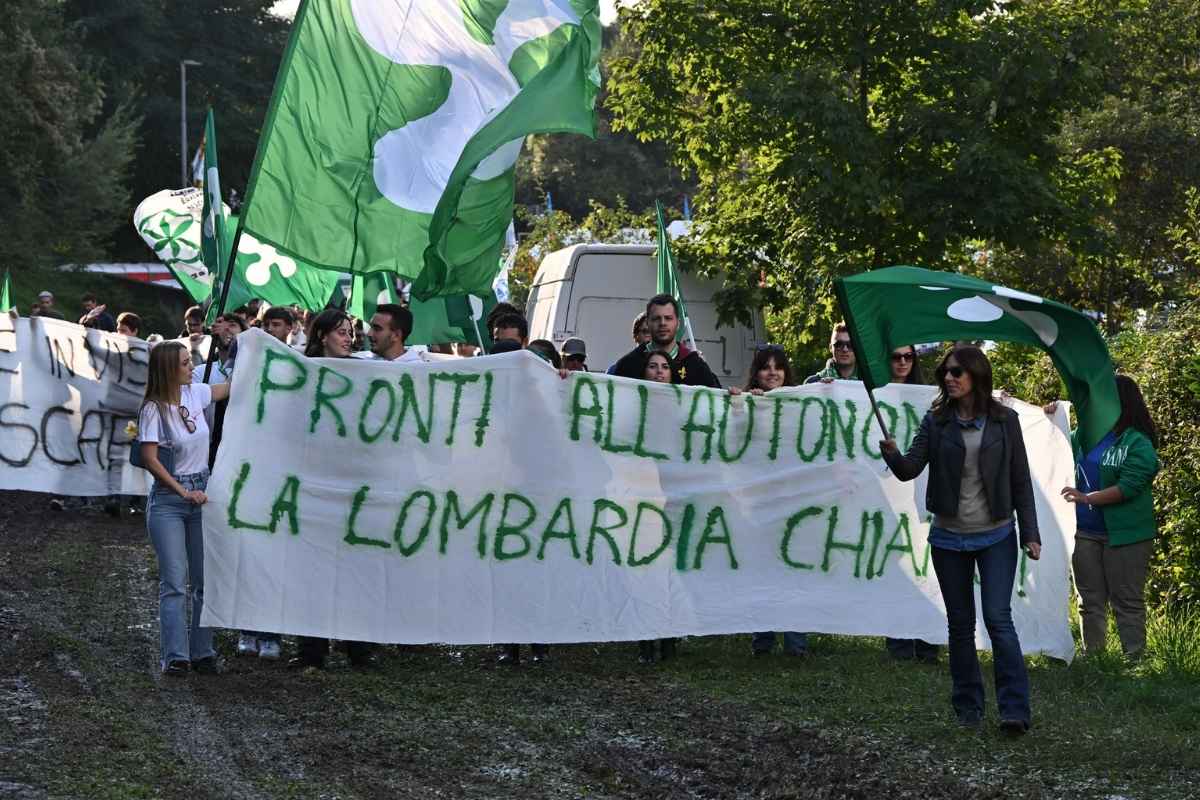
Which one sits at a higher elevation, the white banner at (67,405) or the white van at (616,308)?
the white van at (616,308)

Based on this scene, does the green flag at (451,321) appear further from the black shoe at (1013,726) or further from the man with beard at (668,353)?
the black shoe at (1013,726)

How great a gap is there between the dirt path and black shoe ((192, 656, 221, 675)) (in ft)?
0.33

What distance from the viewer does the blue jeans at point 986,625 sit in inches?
286

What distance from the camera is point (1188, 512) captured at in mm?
9703

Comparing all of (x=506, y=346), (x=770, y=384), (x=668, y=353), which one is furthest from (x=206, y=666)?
(x=770, y=384)

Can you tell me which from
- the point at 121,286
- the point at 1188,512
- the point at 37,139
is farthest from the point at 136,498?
→ the point at 121,286

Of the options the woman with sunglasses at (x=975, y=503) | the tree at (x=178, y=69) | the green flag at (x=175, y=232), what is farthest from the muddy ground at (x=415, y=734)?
the tree at (x=178, y=69)

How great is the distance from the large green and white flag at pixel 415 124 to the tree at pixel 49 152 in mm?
27459

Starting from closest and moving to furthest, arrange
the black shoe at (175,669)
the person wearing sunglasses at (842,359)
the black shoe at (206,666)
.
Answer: the black shoe at (175,669)
the black shoe at (206,666)
the person wearing sunglasses at (842,359)

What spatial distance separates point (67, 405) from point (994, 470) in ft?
25.9

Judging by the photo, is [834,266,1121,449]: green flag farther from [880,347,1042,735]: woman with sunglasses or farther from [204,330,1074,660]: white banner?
[204,330,1074,660]: white banner

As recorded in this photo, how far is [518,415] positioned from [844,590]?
2.04m

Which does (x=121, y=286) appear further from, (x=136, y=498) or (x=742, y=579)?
(x=742, y=579)

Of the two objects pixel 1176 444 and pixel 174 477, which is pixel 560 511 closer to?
pixel 174 477
